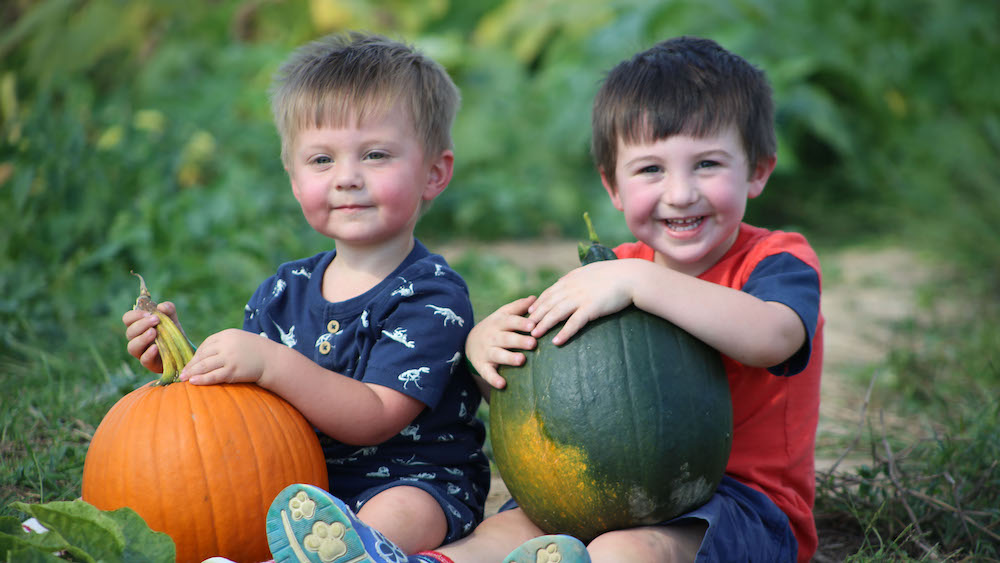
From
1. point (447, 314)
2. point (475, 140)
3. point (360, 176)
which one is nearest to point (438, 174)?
point (360, 176)

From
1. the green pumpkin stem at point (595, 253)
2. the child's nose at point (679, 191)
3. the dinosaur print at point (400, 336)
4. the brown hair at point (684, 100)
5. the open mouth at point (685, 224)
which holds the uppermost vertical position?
the brown hair at point (684, 100)

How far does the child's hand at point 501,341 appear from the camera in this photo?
7.23 feet

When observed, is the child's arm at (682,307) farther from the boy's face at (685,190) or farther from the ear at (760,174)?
the ear at (760,174)

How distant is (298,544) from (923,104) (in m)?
7.58

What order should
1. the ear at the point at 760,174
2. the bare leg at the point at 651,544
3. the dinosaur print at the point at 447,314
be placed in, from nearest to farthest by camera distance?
the bare leg at the point at 651,544
the dinosaur print at the point at 447,314
the ear at the point at 760,174

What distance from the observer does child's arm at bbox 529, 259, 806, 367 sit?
2129 millimetres

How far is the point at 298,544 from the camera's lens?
193 cm

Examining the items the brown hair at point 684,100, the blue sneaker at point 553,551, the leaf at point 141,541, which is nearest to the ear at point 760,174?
the brown hair at point 684,100

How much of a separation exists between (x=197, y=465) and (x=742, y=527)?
1.29 metres

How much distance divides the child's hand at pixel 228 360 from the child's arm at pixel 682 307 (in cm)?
68

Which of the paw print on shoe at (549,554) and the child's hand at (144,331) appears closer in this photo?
the paw print on shoe at (549,554)

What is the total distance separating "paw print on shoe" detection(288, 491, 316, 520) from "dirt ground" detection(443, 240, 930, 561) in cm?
104

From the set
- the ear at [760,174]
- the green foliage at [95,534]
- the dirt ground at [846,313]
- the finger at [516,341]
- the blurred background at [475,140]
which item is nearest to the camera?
the green foliage at [95,534]

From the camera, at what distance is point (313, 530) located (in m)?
1.93
